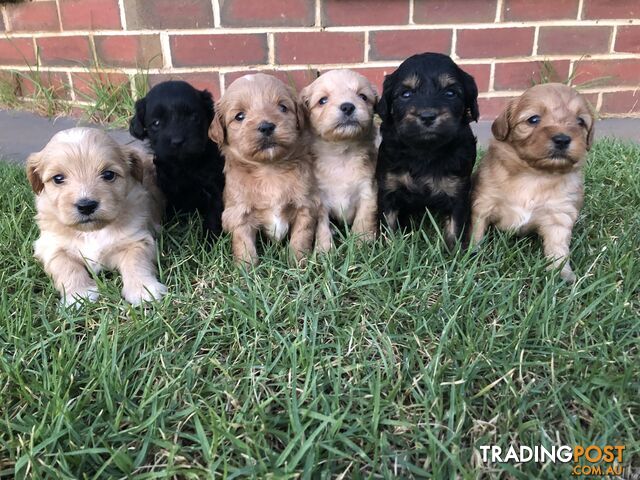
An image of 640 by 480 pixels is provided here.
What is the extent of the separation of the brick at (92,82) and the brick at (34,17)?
0.46 meters

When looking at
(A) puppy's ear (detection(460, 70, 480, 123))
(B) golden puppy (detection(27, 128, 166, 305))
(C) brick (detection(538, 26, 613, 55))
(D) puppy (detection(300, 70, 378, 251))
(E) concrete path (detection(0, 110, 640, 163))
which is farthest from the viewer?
(E) concrete path (detection(0, 110, 640, 163))

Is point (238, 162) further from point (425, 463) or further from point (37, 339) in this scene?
point (425, 463)

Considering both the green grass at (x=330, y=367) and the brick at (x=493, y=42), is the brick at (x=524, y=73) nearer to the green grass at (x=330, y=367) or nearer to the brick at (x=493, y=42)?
the brick at (x=493, y=42)

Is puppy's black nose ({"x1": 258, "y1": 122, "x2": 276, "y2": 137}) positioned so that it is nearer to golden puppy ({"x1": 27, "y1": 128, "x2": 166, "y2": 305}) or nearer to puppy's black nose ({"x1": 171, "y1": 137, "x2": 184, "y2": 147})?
puppy's black nose ({"x1": 171, "y1": 137, "x2": 184, "y2": 147})

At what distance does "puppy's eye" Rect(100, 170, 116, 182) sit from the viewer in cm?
276

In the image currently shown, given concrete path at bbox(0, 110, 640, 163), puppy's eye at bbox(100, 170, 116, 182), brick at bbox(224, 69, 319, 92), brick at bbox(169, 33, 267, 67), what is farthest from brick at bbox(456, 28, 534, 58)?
puppy's eye at bbox(100, 170, 116, 182)

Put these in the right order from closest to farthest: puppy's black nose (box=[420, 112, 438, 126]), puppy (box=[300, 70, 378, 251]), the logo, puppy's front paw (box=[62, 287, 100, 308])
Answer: the logo < puppy's front paw (box=[62, 287, 100, 308]) < puppy's black nose (box=[420, 112, 438, 126]) < puppy (box=[300, 70, 378, 251])

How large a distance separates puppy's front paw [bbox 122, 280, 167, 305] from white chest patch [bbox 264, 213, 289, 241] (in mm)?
723

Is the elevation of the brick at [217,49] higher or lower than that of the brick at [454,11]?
lower

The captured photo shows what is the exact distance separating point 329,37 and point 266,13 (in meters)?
0.59

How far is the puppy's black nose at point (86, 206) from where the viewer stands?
2592 mm

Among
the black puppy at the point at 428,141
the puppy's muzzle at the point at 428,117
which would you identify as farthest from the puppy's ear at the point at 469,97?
the puppy's muzzle at the point at 428,117

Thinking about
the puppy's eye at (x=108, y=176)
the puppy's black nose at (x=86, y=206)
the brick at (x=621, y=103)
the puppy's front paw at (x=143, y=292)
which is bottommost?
the puppy's front paw at (x=143, y=292)

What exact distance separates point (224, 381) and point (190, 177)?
1.61 meters
